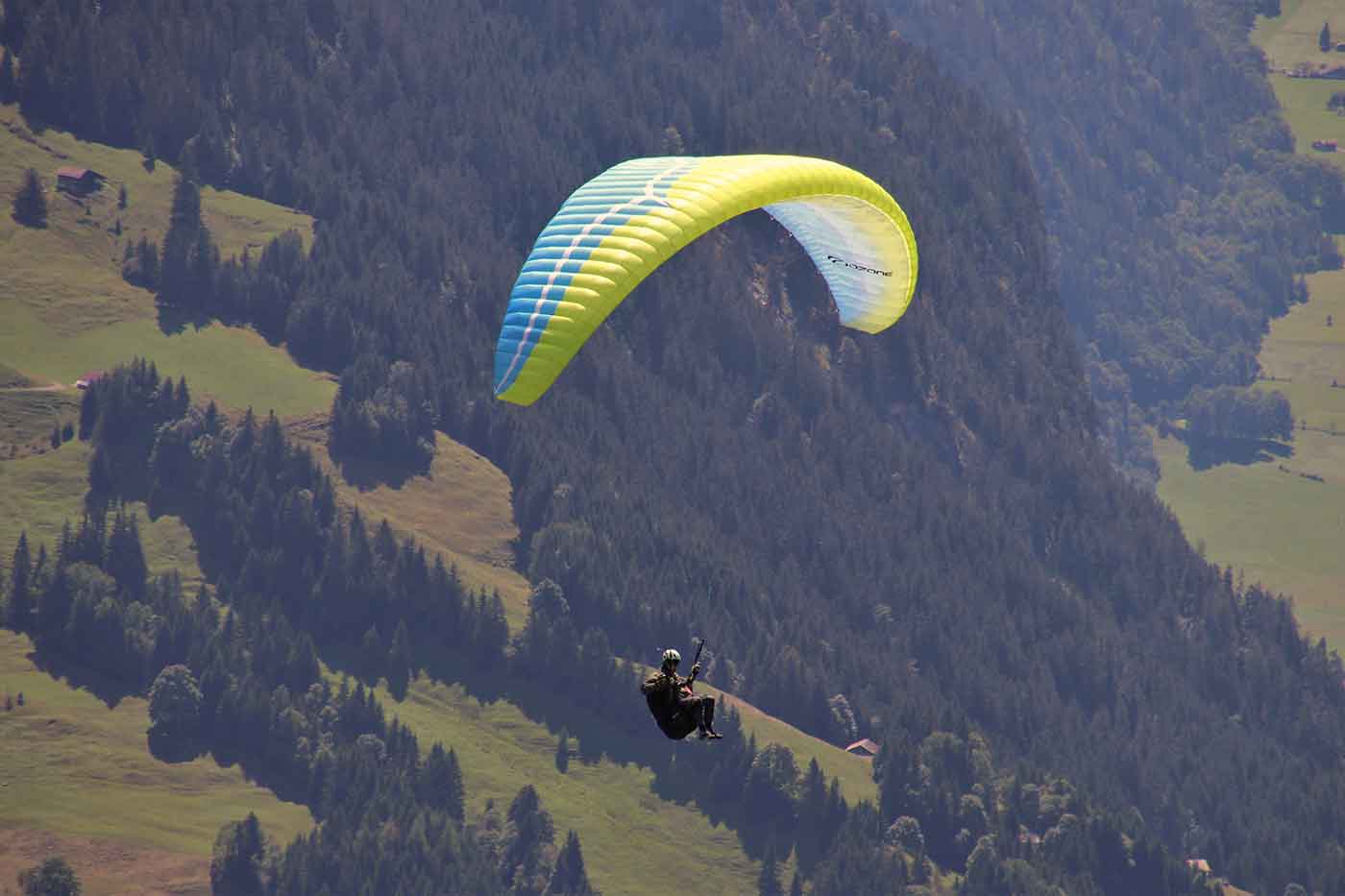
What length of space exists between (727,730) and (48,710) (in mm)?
49682

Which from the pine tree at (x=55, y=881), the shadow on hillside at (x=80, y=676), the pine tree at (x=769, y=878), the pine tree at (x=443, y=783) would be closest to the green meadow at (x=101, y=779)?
the shadow on hillside at (x=80, y=676)

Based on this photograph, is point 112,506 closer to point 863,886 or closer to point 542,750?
point 542,750

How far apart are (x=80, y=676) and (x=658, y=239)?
11751cm

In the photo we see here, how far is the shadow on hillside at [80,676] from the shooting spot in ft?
591

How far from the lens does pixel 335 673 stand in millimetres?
193500

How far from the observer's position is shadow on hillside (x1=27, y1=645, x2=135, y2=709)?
18012cm

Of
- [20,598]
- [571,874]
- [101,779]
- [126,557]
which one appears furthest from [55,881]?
[126,557]

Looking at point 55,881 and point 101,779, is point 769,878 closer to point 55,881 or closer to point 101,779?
point 101,779

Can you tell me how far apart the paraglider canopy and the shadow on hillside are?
103m

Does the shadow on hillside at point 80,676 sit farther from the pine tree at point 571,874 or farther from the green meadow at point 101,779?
the pine tree at point 571,874

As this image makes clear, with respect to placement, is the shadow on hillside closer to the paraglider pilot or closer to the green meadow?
the green meadow

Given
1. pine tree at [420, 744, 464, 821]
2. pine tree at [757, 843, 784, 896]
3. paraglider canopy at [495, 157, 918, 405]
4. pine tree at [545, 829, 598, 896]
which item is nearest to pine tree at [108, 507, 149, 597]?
pine tree at [420, 744, 464, 821]

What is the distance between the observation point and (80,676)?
595 ft

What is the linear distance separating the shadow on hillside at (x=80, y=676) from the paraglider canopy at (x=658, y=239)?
103m
